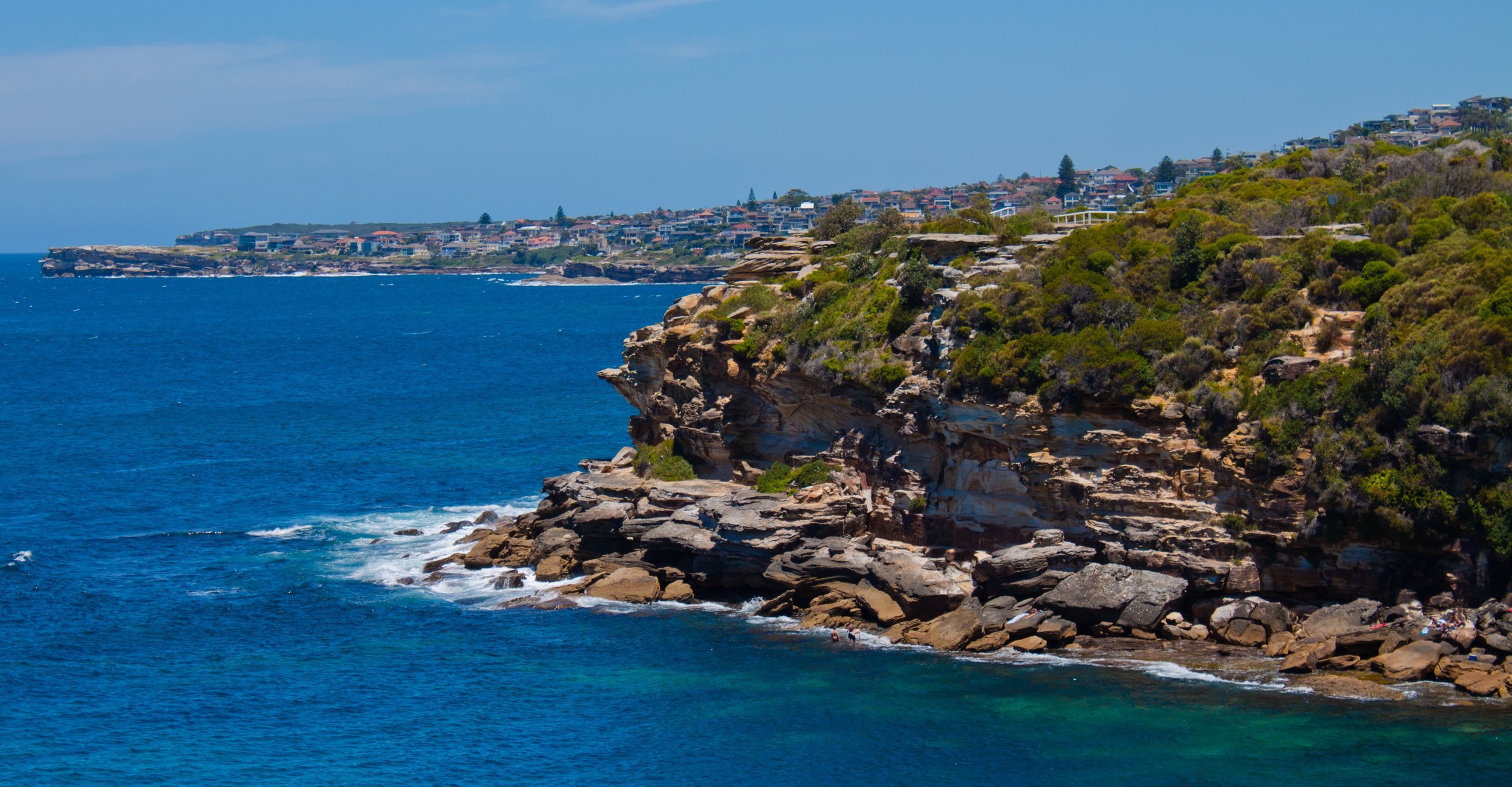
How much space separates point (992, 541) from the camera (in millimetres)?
47781

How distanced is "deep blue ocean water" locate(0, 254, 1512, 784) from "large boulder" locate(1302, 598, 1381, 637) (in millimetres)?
3587

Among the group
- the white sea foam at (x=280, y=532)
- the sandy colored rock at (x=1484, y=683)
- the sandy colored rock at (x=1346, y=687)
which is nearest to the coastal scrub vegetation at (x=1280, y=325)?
the sandy colored rock at (x=1484, y=683)

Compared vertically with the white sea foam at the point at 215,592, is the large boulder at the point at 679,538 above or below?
above

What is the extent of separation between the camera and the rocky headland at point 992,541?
39.2m

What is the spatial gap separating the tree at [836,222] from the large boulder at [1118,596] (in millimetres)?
30100

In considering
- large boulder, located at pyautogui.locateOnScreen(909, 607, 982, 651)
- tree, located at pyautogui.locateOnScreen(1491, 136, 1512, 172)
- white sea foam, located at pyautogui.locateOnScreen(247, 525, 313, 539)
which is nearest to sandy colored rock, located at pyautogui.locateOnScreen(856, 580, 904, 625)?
large boulder, located at pyautogui.locateOnScreen(909, 607, 982, 651)

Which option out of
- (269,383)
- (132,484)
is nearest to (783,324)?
(132,484)

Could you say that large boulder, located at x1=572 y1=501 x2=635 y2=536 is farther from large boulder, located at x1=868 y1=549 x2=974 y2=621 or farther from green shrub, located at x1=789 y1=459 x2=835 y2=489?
large boulder, located at x1=868 y1=549 x2=974 y2=621

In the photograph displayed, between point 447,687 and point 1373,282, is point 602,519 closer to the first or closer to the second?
point 447,687

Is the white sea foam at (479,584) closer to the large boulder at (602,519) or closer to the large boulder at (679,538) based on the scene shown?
the large boulder at (679,538)

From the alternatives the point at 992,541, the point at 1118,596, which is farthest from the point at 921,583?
the point at 1118,596

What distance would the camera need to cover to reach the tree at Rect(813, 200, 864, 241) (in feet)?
230

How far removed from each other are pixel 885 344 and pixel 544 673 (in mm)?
18951

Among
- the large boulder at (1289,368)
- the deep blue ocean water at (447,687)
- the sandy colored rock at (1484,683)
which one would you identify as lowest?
the deep blue ocean water at (447,687)
